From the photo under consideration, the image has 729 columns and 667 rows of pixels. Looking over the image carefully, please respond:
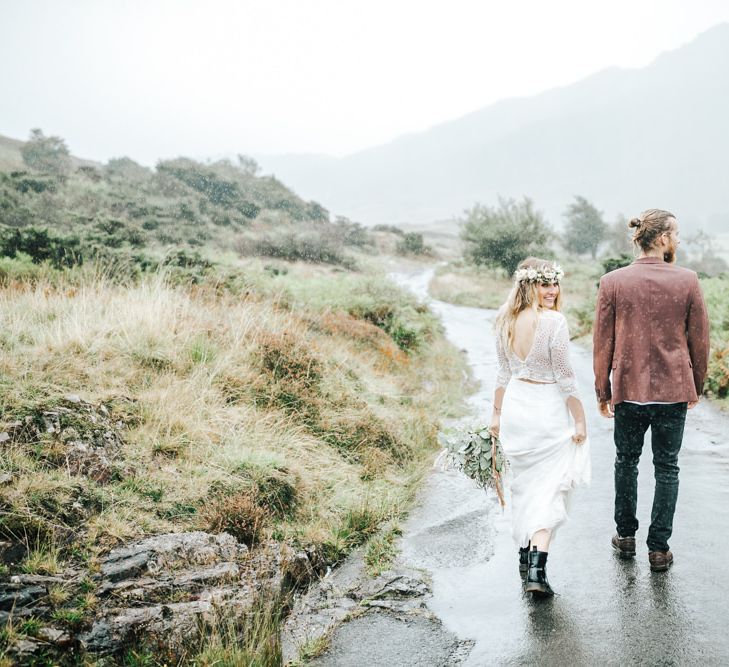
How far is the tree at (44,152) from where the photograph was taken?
1232 inches

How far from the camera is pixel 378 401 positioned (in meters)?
8.04

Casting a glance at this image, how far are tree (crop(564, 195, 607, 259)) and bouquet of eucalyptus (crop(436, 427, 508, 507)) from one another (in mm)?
54996

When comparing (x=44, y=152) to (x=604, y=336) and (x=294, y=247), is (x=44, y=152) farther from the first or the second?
(x=604, y=336)

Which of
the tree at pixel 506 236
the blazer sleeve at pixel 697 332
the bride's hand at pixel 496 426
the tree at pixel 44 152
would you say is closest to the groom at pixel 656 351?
the blazer sleeve at pixel 697 332

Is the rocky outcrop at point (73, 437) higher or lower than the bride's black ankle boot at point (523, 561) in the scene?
higher

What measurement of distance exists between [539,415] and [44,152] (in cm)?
3966

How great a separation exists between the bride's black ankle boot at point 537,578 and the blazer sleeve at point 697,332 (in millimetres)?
1586

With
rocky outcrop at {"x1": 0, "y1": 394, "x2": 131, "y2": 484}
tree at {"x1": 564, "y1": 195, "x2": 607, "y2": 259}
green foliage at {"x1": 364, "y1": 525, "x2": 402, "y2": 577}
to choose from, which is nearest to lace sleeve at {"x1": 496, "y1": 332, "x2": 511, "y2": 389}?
green foliage at {"x1": 364, "y1": 525, "x2": 402, "y2": 577}

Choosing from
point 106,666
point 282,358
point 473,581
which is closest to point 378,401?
point 282,358

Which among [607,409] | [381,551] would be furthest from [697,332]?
[381,551]

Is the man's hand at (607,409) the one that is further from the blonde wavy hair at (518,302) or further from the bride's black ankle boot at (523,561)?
the bride's black ankle boot at (523,561)

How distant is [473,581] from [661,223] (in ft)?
9.66

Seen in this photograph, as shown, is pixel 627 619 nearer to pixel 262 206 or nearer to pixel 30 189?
pixel 30 189

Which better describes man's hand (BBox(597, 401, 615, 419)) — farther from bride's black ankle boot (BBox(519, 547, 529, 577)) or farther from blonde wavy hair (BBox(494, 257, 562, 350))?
bride's black ankle boot (BBox(519, 547, 529, 577))
